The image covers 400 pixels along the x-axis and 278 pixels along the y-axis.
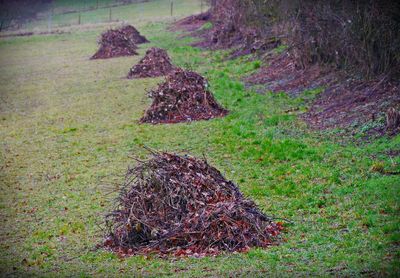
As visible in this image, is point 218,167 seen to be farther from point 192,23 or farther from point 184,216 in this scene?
point 192,23

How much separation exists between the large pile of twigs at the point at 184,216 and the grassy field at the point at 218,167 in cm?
25

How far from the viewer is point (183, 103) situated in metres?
16.5

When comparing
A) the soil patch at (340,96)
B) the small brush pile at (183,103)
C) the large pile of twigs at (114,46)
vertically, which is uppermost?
the soil patch at (340,96)

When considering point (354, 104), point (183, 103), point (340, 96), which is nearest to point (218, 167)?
point (354, 104)

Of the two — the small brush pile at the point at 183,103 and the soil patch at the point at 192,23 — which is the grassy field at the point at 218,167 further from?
the soil patch at the point at 192,23

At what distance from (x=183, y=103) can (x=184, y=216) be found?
8.99 meters

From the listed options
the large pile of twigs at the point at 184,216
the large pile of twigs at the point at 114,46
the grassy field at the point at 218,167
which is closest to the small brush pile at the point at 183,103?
the grassy field at the point at 218,167

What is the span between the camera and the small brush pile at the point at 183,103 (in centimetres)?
1612

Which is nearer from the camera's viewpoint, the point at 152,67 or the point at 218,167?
the point at 218,167

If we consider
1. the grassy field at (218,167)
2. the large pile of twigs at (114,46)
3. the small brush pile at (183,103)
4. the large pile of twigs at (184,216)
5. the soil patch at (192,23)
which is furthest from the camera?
the soil patch at (192,23)

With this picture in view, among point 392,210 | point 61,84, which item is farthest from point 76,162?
point 61,84

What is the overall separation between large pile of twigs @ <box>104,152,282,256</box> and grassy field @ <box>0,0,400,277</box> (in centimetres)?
25

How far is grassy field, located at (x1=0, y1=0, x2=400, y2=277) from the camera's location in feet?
22.7

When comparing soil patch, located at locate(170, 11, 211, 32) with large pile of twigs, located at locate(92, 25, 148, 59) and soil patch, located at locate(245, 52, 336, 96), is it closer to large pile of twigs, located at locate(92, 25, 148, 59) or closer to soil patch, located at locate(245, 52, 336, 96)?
large pile of twigs, located at locate(92, 25, 148, 59)
